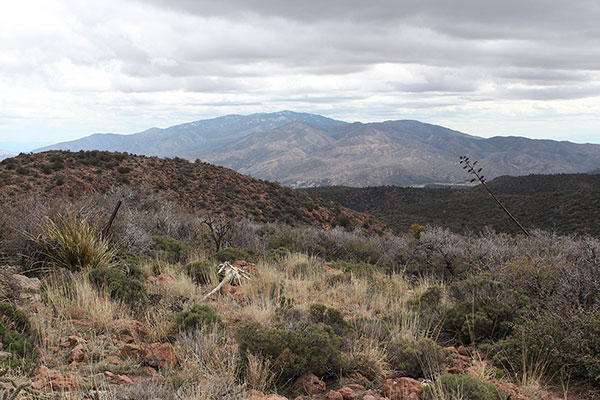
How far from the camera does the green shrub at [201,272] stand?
654 centimetres

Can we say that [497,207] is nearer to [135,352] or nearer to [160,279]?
[160,279]

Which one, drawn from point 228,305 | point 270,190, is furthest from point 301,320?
point 270,190

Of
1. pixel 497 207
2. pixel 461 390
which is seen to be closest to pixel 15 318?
pixel 461 390

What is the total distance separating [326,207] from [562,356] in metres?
30.8

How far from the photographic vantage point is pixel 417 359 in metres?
3.69

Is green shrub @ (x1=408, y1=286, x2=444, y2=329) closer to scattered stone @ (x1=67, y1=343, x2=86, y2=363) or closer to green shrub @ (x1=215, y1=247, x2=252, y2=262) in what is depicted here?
scattered stone @ (x1=67, y1=343, x2=86, y2=363)

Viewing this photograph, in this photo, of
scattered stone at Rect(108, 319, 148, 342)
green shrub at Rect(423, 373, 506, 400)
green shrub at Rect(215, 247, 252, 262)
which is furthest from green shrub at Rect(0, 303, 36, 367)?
green shrub at Rect(215, 247, 252, 262)

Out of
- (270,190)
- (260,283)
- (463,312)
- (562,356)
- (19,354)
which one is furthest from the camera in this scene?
(270,190)

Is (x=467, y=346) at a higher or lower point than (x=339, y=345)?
lower

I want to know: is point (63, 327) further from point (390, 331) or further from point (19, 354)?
point (390, 331)

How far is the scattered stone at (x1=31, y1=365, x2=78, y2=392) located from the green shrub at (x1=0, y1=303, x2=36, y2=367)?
165 mm

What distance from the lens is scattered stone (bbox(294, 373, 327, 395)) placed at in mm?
3330

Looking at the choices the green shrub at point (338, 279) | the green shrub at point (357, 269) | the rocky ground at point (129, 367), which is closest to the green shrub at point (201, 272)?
the rocky ground at point (129, 367)

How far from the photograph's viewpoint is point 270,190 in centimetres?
3356
